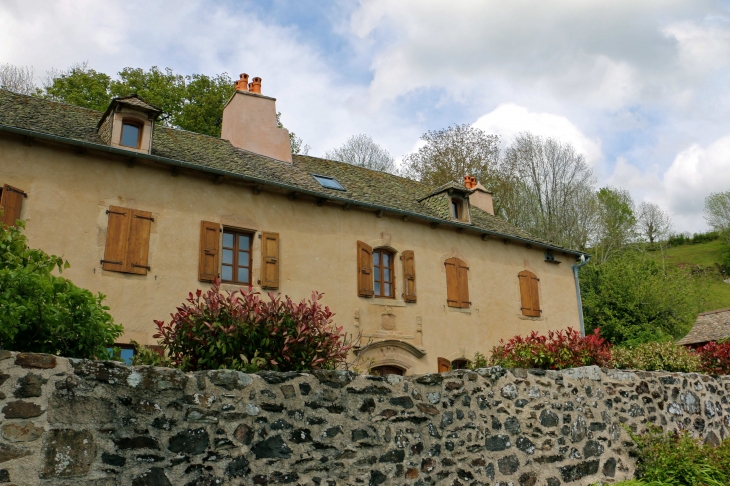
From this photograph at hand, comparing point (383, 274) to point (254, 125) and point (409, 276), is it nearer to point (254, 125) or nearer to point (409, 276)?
point (409, 276)

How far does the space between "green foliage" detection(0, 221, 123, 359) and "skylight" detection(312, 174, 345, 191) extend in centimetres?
947

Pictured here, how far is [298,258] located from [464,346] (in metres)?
4.77

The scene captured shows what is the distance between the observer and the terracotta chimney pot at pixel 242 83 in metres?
15.5

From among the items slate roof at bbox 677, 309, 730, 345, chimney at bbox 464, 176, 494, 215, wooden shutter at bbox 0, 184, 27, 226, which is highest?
chimney at bbox 464, 176, 494, 215

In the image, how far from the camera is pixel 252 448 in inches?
170

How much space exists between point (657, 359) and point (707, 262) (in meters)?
42.7

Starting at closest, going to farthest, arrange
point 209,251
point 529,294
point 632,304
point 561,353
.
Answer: point 561,353 → point 209,251 → point 529,294 → point 632,304

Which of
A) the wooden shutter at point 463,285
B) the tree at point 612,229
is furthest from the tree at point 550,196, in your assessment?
the wooden shutter at point 463,285

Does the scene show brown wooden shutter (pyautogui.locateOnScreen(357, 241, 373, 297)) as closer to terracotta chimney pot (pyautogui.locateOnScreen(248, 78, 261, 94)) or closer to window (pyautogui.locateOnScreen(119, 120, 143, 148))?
window (pyautogui.locateOnScreen(119, 120, 143, 148))

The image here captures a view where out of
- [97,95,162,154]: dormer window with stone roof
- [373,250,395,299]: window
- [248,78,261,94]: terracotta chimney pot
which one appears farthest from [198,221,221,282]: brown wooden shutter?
[248,78,261,94]: terracotta chimney pot

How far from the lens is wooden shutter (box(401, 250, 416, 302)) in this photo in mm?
13744

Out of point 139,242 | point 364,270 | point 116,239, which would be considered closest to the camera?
point 116,239

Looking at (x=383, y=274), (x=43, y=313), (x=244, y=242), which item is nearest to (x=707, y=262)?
(x=383, y=274)

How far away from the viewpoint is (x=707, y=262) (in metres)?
45.6
